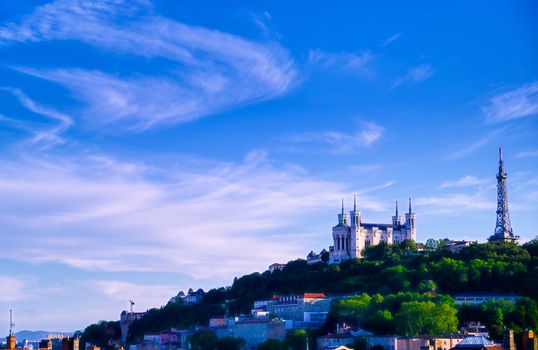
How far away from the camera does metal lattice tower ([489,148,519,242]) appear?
118044 millimetres

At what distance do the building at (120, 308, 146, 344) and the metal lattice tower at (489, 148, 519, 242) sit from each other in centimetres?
5136

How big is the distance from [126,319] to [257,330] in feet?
158

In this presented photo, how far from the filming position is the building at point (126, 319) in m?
140

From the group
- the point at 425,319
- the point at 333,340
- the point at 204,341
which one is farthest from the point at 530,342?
the point at 204,341

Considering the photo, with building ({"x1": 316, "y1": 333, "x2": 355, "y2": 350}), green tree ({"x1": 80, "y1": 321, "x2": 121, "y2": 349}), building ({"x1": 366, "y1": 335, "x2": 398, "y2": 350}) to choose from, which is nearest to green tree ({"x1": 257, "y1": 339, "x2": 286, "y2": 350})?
building ({"x1": 316, "y1": 333, "x2": 355, "y2": 350})

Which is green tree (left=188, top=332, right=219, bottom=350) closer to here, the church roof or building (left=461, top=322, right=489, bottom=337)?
building (left=461, top=322, right=489, bottom=337)

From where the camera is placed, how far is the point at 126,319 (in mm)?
145250

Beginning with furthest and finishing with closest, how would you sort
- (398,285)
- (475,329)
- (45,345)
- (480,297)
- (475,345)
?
(398,285), (480,297), (475,329), (475,345), (45,345)

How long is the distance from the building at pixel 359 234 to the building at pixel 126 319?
31.0m

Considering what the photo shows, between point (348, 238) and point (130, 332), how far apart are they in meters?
31.5

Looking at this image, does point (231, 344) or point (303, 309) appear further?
point (303, 309)

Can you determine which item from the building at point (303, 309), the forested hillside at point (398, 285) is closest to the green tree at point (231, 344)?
the building at point (303, 309)

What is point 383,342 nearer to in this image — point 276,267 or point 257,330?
point 257,330

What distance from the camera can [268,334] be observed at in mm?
99688
